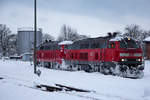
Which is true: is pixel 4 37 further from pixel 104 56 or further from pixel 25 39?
pixel 104 56

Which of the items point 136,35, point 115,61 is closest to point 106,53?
point 115,61

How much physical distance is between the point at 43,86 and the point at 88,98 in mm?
4598

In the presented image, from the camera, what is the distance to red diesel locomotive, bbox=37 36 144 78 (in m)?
17.6

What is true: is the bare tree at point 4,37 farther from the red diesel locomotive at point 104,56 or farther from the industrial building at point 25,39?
the red diesel locomotive at point 104,56

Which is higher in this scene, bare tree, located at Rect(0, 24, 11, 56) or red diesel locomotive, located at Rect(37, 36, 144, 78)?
bare tree, located at Rect(0, 24, 11, 56)

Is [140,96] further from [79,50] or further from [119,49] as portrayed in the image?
[79,50]

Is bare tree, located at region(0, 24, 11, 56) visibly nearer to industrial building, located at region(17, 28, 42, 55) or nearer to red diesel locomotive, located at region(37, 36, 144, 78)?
industrial building, located at region(17, 28, 42, 55)

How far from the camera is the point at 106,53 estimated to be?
1906 cm

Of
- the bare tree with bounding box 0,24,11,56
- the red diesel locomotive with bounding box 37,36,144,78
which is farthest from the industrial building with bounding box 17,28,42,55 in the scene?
the red diesel locomotive with bounding box 37,36,144,78

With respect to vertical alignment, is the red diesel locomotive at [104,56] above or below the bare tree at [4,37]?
below

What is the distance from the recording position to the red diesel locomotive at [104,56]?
17.6 metres

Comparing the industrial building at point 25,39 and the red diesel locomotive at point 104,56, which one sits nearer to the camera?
the red diesel locomotive at point 104,56

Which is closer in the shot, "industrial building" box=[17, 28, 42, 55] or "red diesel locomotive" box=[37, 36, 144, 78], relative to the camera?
"red diesel locomotive" box=[37, 36, 144, 78]

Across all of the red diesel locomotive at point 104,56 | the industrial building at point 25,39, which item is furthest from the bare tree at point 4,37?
the red diesel locomotive at point 104,56
